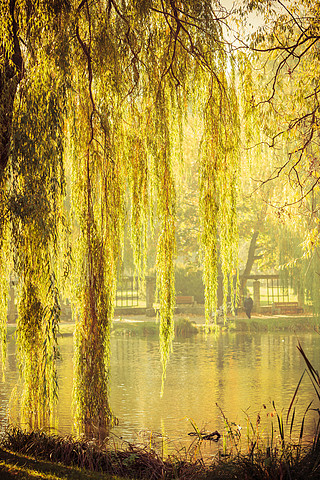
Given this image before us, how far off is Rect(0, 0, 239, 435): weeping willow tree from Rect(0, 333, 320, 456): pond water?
6.98 ft

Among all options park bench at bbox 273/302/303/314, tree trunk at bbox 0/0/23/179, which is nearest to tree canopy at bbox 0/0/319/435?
tree trunk at bbox 0/0/23/179

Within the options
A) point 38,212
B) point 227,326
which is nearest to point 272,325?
point 227,326

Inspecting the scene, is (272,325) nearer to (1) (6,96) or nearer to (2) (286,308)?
(2) (286,308)

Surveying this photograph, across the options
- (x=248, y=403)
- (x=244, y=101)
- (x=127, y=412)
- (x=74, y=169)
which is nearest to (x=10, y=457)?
(x=74, y=169)

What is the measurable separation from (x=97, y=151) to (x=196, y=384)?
367 inches

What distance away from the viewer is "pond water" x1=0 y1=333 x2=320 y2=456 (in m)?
11.0

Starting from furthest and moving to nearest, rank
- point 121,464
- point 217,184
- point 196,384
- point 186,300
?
point 186,300, point 196,384, point 121,464, point 217,184

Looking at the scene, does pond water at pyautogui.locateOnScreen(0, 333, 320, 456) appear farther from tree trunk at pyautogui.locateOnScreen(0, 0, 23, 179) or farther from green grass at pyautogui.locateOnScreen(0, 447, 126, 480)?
tree trunk at pyautogui.locateOnScreen(0, 0, 23, 179)

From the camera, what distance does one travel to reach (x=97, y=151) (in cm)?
636

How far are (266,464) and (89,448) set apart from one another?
212cm

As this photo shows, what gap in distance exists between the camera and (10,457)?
6.47 metres

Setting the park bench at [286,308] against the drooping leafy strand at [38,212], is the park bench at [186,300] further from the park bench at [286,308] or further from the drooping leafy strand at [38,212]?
the drooping leafy strand at [38,212]

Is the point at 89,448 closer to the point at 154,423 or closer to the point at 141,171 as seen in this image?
the point at 141,171

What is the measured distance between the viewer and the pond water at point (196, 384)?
1105 centimetres
